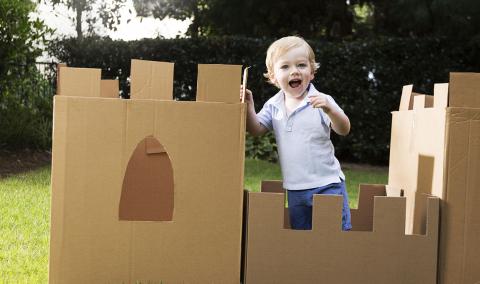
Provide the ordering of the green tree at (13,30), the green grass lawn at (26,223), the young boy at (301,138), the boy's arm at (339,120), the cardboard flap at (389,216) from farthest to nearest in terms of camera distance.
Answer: the green tree at (13,30), the green grass lawn at (26,223), the young boy at (301,138), the boy's arm at (339,120), the cardboard flap at (389,216)

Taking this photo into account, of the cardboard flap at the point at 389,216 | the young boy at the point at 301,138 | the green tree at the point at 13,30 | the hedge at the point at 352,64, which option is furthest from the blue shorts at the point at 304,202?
the hedge at the point at 352,64

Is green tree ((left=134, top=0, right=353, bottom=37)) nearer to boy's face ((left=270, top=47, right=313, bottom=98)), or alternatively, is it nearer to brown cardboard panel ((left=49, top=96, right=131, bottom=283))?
boy's face ((left=270, top=47, right=313, bottom=98))

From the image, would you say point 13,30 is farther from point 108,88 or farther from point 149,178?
point 149,178

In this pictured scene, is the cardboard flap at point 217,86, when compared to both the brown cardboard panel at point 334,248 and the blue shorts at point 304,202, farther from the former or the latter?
the blue shorts at point 304,202

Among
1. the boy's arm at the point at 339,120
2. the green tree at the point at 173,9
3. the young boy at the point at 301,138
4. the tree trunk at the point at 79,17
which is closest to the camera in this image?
the boy's arm at the point at 339,120

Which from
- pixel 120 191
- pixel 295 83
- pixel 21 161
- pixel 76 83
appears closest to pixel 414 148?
pixel 295 83

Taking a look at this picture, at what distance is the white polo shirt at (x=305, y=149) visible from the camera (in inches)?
102

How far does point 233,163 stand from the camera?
208 cm

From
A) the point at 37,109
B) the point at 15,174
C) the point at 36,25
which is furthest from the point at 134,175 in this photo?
the point at 37,109

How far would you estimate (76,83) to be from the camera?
2.08m

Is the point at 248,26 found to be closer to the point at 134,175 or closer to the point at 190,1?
the point at 190,1

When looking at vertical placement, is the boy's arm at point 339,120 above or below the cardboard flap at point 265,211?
above

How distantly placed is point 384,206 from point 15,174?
454cm

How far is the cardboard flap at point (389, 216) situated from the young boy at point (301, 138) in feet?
1.24
